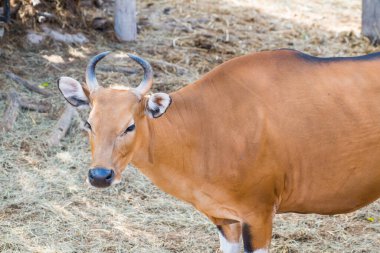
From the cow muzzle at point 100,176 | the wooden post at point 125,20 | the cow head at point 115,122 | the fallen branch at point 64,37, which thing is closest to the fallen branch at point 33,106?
the fallen branch at point 64,37

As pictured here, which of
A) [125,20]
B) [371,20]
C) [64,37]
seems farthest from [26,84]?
[371,20]

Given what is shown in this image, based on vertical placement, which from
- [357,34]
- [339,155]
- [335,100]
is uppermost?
[335,100]

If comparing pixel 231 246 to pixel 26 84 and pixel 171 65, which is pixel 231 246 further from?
pixel 171 65

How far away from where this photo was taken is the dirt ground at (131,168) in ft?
20.1

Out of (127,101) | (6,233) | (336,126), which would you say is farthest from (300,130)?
(6,233)

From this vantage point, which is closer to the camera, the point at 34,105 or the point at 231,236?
the point at 231,236

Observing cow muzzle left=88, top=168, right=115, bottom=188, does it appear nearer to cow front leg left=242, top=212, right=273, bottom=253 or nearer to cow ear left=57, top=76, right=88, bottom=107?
cow ear left=57, top=76, right=88, bottom=107

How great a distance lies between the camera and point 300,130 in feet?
15.6

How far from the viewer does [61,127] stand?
8.12 metres

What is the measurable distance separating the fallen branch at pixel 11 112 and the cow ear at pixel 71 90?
371 cm

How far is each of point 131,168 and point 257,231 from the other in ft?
9.58

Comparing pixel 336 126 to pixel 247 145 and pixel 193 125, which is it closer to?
pixel 247 145

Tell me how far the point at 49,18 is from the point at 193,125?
6446 millimetres

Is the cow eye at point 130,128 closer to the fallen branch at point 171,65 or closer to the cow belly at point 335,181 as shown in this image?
the cow belly at point 335,181
